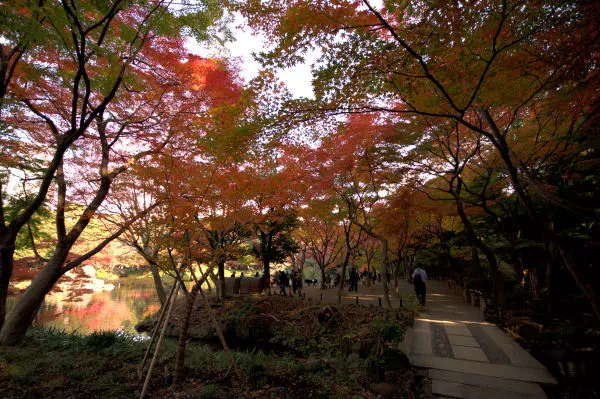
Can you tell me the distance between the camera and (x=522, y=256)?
14.4m

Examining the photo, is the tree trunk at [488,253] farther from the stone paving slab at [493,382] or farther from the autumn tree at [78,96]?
the autumn tree at [78,96]

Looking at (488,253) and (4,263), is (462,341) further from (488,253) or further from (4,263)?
(4,263)

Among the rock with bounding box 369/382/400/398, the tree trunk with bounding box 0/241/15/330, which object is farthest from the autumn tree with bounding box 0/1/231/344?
the rock with bounding box 369/382/400/398

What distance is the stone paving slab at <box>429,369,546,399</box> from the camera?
4889mm

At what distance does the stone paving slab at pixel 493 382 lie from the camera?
16.0ft

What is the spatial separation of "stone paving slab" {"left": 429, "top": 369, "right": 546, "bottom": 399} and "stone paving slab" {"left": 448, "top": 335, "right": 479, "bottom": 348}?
2.18 meters

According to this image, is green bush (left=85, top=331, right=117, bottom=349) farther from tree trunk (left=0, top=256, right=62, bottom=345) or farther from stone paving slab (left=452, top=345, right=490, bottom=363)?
stone paving slab (left=452, top=345, right=490, bottom=363)

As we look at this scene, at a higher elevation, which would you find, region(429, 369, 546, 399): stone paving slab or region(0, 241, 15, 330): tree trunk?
region(0, 241, 15, 330): tree trunk

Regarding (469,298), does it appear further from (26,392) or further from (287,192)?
(26,392)

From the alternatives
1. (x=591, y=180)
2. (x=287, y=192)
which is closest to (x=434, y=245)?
(x=591, y=180)

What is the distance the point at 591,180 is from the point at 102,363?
15.5 metres

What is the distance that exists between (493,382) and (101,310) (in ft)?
87.6

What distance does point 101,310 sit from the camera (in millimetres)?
22484

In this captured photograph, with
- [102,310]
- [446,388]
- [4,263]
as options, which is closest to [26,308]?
[4,263]
